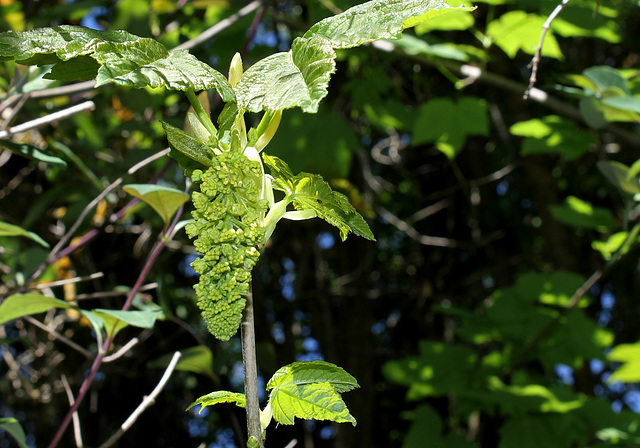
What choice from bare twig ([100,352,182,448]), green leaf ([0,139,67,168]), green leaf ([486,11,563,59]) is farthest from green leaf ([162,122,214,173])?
green leaf ([486,11,563,59])

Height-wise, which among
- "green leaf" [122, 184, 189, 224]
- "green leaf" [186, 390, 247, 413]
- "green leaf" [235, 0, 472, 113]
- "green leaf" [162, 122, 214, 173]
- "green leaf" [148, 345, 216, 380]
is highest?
"green leaf" [235, 0, 472, 113]

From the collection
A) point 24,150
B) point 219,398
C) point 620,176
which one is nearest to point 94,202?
point 24,150

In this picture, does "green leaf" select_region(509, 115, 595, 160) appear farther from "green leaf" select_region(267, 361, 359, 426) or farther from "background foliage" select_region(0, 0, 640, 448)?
"green leaf" select_region(267, 361, 359, 426)

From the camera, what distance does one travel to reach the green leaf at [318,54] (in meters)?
0.33

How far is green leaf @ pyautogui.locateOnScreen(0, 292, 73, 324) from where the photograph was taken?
28.3 inches

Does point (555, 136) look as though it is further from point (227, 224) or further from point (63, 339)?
point (227, 224)

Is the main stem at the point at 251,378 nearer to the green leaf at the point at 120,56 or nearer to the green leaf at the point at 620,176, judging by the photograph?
the green leaf at the point at 120,56

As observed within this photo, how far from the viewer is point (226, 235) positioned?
1.15ft

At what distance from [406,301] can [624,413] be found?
1.68 metres

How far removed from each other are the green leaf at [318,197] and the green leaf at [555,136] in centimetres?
120

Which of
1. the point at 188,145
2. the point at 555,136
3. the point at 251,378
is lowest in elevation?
the point at 555,136

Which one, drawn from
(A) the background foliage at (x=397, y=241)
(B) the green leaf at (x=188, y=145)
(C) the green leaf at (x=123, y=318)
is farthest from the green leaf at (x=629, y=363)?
(B) the green leaf at (x=188, y=145)

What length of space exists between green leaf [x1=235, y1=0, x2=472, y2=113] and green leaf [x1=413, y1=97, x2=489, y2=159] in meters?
1.27

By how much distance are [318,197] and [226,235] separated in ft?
0.25
